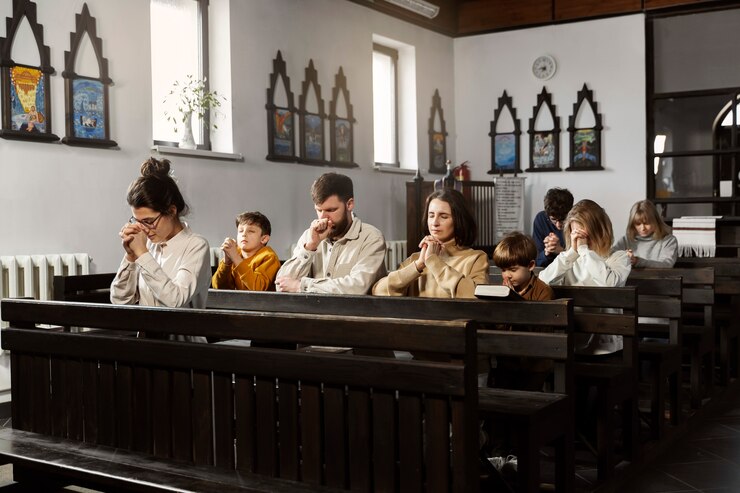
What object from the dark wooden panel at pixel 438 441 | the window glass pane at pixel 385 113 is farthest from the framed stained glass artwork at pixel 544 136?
the dark wooden panel at pixel 438 441

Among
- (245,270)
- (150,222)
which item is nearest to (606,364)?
(245,270)

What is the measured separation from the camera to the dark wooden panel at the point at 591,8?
909 centimetres

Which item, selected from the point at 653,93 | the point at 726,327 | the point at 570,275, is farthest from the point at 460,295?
the point at 653,93

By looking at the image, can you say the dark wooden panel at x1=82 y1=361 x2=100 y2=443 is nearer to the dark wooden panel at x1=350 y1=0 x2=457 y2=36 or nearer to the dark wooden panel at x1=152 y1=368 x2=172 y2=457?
the dark wooden panel at x1=152 y1=368 x2=172 y2=457

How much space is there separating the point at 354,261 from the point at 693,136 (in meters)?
6.70

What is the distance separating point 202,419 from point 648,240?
3898mm

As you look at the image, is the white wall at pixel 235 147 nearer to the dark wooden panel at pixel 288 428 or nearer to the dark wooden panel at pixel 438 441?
the dark wooden panel at pixel 288 428

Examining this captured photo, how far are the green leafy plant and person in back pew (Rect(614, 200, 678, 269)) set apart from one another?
333cm

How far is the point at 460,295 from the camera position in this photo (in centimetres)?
323

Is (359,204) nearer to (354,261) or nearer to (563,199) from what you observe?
(563,199)

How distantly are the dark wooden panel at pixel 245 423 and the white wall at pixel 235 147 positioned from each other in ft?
10.9

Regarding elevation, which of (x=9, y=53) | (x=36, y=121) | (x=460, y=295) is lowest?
(x=460, y=295)

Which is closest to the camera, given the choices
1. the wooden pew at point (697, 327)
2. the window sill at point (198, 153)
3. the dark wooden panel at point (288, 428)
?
the dark wooden panel at point (288, 428)

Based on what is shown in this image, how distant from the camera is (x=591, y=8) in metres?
9.27
